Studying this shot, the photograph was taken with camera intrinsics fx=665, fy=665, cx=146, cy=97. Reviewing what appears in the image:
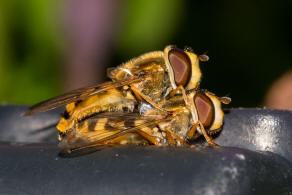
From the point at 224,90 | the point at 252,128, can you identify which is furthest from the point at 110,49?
the point at 252,128

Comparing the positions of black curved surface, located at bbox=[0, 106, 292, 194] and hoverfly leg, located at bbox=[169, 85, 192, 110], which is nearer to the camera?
black curved surface, located at bbox=[0, 106, 292, 194]

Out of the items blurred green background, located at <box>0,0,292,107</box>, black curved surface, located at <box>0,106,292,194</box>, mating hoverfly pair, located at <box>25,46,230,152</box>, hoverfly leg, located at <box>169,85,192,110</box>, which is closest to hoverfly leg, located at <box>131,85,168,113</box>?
mating hoverfly pair, located at <box>25,46,230,152</box>

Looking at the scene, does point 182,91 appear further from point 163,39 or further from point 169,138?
point 163,39

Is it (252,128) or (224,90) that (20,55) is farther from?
(252,128)

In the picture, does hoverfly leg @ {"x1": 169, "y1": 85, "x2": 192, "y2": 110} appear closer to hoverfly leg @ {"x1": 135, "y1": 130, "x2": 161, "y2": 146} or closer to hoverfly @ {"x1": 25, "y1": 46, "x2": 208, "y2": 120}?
hoverfly @ {"x1": 25, "y1": 46, "x2": 208, "y2": 120}

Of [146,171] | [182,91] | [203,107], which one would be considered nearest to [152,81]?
[182,91]

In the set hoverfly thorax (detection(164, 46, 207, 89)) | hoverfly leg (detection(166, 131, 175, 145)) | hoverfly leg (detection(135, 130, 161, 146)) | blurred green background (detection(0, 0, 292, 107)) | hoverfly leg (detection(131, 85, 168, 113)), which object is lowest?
blurred green background (detection(0, 0, 292, 107))

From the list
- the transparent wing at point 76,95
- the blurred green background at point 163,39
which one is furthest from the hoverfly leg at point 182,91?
the blurred green background at point 163,39
